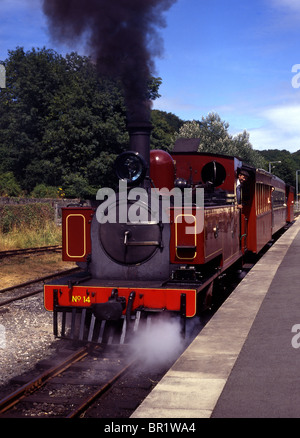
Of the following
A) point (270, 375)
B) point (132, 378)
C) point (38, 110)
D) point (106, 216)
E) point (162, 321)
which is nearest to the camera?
point (270, 375)

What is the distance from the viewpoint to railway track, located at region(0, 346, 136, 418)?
454 cm

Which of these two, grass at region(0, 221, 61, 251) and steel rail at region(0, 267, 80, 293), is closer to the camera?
steel rail at region(0, 267, 80, 293)

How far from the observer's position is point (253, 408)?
371 cm

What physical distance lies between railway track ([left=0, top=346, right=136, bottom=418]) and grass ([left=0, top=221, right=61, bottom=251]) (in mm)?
11079

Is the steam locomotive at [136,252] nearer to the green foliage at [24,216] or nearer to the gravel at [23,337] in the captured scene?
the gravel at [23,337]

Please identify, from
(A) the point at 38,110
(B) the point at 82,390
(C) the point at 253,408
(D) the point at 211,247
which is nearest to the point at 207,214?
(D) the point at 211,247

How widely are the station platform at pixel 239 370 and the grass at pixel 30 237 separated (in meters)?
10.9

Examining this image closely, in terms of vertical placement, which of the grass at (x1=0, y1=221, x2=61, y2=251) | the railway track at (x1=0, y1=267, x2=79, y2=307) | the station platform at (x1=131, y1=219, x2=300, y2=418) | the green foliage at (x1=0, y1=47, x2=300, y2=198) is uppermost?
the green foliage at (x1=0, y1=47, x2=300, y2=198)

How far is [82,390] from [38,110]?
41.8 m

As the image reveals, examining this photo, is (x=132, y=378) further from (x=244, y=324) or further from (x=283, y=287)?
(x=283, y=287)

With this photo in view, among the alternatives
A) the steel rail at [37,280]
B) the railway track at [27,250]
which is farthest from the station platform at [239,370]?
the railway track at [27,250]

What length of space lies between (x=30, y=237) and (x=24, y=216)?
89.8 inches

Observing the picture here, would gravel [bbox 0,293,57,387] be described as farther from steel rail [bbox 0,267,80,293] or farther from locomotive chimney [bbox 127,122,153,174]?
locomotive chimney [bbox 127,122,153,174]

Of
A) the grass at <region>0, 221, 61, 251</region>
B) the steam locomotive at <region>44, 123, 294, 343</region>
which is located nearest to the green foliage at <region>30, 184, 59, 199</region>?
the grass at <region>0, 221, 61, 251</region>
